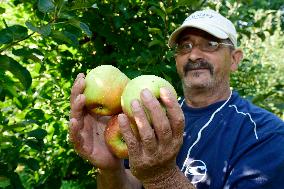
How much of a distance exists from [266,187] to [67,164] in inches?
54.6

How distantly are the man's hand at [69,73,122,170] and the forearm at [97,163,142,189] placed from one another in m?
0.07

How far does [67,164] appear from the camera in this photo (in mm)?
2703

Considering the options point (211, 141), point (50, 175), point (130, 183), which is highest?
point (211, 141)

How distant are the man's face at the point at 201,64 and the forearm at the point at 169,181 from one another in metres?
0.84

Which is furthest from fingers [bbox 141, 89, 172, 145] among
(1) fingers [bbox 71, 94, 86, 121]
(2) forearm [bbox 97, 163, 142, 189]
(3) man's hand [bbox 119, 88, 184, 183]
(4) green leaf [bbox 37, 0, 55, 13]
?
(4) green leaf [bbox 37, 0, 55, 13]

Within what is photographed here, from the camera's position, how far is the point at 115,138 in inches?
56.8

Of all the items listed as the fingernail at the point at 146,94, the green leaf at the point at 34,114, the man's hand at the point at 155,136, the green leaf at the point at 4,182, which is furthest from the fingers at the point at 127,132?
the green leaf at the point at 34,114

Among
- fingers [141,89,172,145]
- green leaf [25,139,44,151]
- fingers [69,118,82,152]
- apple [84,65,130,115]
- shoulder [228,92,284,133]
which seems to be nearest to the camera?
fingers [141,89,172,145]

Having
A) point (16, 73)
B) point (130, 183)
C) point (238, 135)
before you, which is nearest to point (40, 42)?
point (16, 73)

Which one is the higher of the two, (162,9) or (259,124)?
(162,9)

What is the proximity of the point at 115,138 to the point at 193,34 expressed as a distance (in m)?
1.00

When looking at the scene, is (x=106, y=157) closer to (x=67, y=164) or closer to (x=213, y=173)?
(x=213, y=173)

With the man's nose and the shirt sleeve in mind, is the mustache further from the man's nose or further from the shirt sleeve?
the shirt sleeve

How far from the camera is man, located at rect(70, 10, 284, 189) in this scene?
4.32ft
